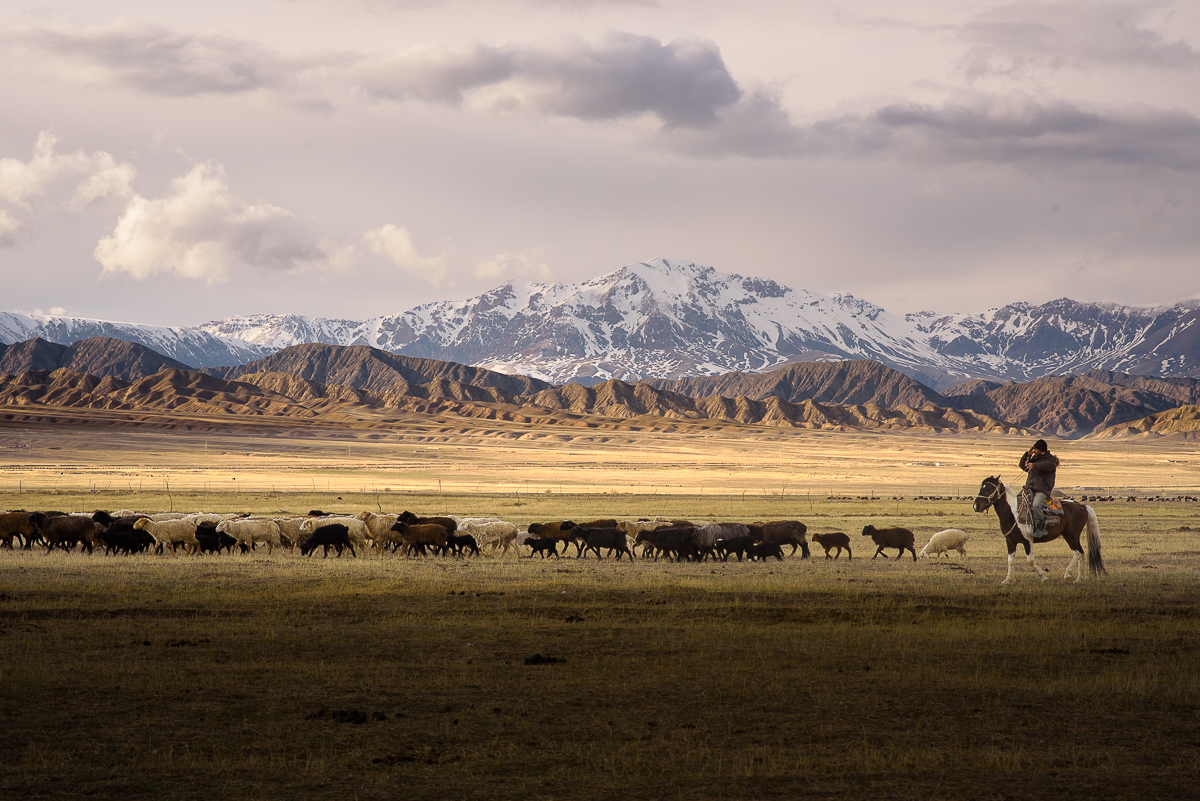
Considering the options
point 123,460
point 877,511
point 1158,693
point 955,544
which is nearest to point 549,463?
point 123,460

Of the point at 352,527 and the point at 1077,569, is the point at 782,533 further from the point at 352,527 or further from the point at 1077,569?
the point at 352,527

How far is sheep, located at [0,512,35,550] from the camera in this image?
97.2 ft

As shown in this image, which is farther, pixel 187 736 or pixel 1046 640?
pixel 1046 640

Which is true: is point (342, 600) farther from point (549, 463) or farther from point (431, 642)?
point (549, 463)

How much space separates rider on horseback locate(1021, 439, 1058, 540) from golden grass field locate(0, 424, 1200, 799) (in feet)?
4.57

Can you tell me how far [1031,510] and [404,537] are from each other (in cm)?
1707

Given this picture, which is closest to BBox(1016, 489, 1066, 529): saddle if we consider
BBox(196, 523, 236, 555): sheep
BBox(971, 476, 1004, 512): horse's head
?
BBox(971, 476, 1004, 512): horse's head

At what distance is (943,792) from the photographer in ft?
26.4

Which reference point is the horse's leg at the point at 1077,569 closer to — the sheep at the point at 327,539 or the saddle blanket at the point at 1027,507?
the saddle blanket at the point at 1027,507

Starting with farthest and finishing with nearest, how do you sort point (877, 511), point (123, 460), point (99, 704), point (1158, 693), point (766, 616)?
point (123, 460) < point (877, 511) < point (766, 616) < point (1158, 693) < point (99, 704)

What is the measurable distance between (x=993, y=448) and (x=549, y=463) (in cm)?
10859

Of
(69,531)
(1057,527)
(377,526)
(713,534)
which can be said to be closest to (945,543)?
(713,534)

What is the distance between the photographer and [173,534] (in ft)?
93.0

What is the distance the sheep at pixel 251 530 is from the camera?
95.2 ft
